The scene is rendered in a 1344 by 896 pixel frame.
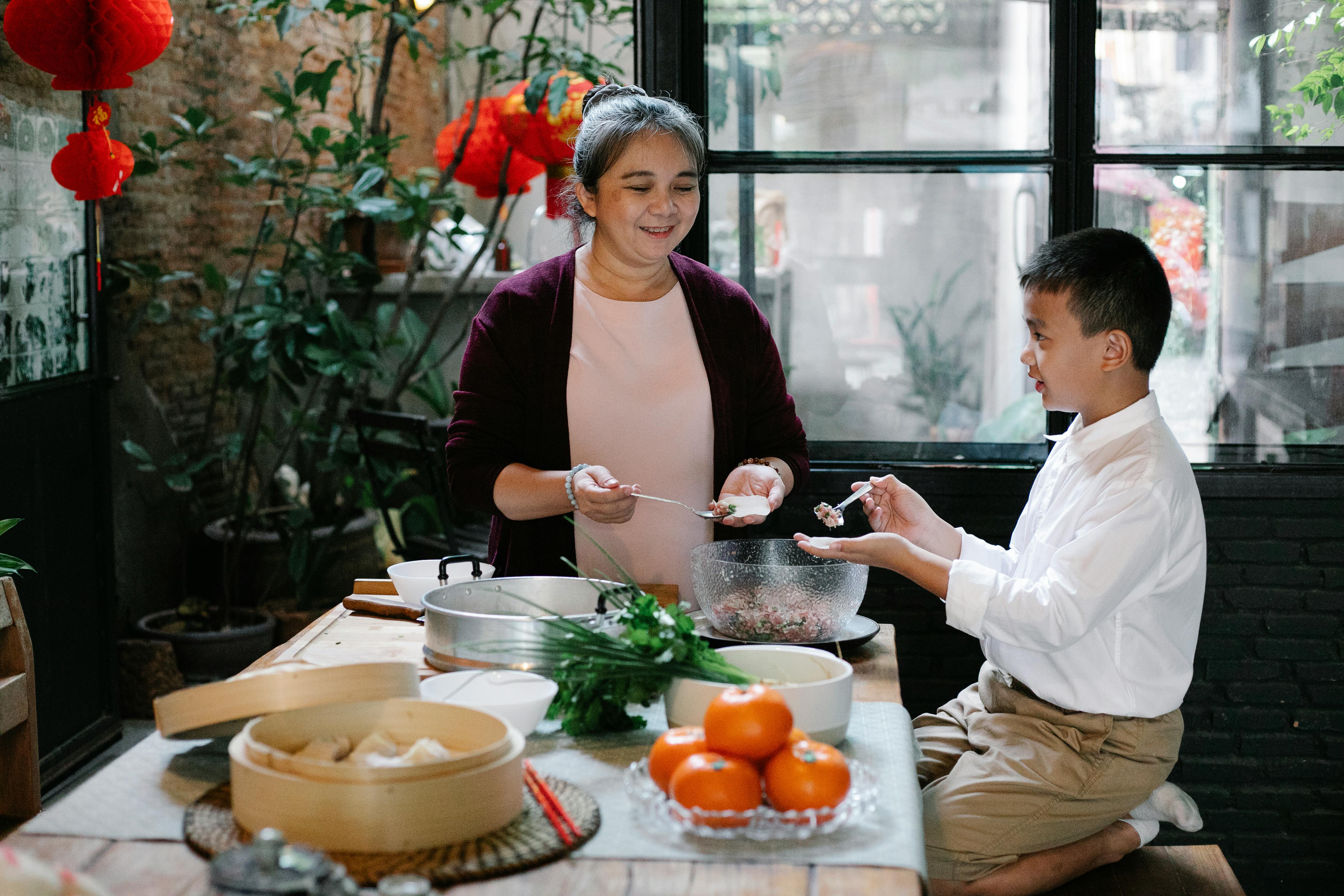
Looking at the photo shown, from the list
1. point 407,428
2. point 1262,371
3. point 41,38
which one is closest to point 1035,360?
point 1262,371

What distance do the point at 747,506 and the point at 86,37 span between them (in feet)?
5.95

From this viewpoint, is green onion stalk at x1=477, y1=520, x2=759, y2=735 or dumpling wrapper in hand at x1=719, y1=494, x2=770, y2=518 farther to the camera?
dumpling wrapper in hand at x1=719, y1=494, x2=770, y2=518

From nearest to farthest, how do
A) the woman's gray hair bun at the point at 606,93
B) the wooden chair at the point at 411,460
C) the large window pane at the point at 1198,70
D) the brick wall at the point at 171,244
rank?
the woman's gray hair bun at the point at 606,93, the large window pane at the point at 1198,70, the wooden chair at the point at 411,460, the brick wall at the point at 171,244

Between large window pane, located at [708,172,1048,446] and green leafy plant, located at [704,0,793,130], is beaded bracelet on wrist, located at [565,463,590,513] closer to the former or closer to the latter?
large window pane, located at [708,172,1048,446]

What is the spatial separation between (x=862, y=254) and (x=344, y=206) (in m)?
2.10

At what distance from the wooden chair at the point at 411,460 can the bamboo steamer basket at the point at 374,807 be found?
8.55 feet

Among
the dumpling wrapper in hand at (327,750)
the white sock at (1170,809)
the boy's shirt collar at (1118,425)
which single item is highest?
the boy's shirt collar at (1118,425)

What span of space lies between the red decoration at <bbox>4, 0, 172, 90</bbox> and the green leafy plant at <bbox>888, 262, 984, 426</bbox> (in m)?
1.83

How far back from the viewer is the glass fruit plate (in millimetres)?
1207

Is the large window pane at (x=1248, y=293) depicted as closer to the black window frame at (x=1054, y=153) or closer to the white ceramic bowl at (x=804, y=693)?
the black window frame at (x=1054, y=153)

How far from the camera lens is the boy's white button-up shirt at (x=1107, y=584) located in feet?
5.62

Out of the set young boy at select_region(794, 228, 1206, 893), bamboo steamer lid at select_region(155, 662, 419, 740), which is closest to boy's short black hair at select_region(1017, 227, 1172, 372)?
young boy at select_region(794, 228, 1206, 893)

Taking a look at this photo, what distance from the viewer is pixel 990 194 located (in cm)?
300

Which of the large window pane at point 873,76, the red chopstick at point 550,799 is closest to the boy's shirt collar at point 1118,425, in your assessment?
the red chopstick at point 550,799
